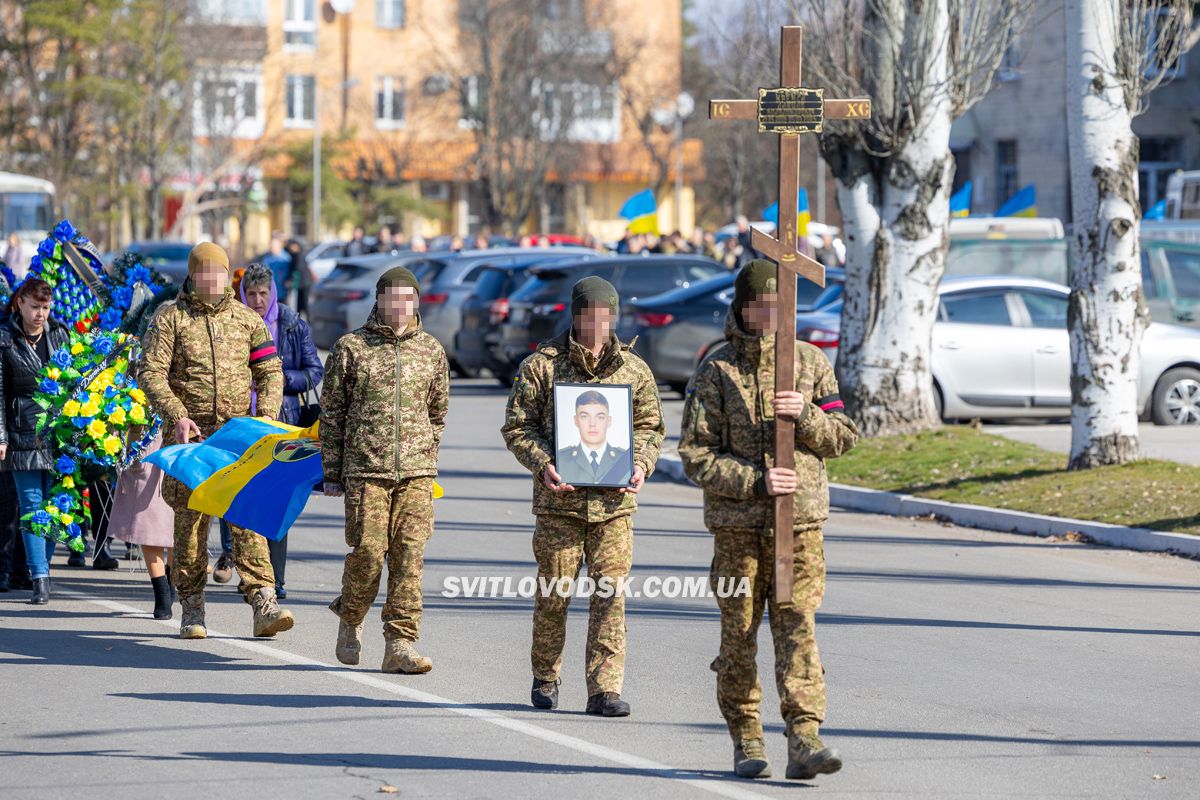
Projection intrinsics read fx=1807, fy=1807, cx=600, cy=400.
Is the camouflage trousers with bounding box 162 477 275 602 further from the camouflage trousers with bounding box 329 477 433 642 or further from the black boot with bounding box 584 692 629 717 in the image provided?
the black boot with bounding box 584 692 629 717

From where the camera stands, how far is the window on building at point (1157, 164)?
48500 millimetres

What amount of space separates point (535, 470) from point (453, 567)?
4.11m

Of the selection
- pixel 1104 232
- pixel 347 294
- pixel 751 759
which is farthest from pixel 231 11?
pixel 751 759

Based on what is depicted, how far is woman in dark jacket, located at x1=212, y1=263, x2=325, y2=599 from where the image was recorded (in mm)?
10250

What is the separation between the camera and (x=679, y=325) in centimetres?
2141

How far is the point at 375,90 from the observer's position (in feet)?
218

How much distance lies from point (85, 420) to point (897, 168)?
8612 mm

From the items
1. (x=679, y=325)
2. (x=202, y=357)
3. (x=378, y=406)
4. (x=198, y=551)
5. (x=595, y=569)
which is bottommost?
(x=198, y=551)

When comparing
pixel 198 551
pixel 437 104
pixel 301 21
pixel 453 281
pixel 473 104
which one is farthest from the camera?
pixel 301 21

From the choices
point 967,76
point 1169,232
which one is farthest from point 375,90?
point 967,76

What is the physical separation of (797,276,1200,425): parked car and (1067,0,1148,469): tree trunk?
3.97m

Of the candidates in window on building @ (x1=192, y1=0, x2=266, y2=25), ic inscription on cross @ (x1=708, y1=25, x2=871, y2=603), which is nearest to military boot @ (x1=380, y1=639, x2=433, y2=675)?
ic inscription on cross @ (x1=708, y1=25, x2=871, y2=603)

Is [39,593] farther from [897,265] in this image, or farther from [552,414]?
[897,265]

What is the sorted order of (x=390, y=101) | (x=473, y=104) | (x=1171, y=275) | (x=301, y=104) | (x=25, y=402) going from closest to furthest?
(x=25, y=402)
(x=1171, y=275)
(x=473, y=104)
(x=390, y=101)
(x=301, y=104)
